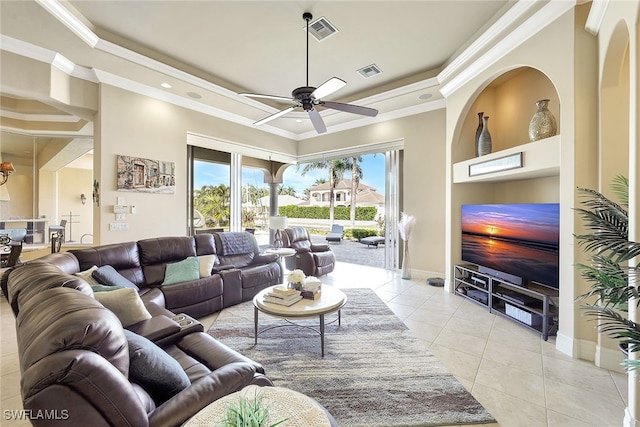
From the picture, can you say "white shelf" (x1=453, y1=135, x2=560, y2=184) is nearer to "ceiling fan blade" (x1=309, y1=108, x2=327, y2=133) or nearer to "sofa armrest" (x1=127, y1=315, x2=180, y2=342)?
"ceiling fan blade" (x1=309, y1=108, x2=327, y2=133)

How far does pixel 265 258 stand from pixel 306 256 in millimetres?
944

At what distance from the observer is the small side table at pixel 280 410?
0.97 m

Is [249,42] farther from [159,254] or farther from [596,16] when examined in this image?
[596,16]

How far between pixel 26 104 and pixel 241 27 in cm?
477

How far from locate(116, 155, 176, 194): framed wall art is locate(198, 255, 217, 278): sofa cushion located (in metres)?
1.75

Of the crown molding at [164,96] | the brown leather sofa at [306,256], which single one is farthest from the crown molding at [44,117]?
the brown leather sofa at [306,256]

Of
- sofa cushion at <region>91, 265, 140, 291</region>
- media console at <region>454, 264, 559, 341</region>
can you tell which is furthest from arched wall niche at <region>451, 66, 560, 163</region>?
sofa cushion at <region>91, 265, 140, 291</region>

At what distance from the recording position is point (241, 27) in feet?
10.6

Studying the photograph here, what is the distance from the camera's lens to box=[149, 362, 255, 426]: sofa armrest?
3.45 ft

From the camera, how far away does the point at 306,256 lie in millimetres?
5309

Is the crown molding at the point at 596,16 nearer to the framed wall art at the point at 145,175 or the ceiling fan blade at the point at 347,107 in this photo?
the ceiling fan blade at the point at 347,107

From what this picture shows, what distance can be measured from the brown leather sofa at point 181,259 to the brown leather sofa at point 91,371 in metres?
1.52

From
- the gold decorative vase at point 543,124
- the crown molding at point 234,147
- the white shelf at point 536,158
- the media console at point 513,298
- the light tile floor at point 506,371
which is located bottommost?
the light tile floor at point 506,371

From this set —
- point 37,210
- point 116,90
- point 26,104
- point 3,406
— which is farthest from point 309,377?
point 37,210
